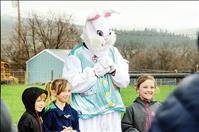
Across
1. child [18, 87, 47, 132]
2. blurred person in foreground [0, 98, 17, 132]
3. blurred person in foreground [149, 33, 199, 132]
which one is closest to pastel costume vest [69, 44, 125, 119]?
child [18, 87, 47, 132]

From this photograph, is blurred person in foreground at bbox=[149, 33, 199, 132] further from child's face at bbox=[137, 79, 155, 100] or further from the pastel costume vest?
the pastel costume vest

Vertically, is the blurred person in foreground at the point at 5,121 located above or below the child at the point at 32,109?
above

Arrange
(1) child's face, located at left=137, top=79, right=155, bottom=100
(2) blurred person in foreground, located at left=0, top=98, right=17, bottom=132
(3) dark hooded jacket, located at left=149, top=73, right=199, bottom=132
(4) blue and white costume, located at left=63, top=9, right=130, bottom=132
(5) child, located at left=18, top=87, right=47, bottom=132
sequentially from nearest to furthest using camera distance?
1. (3) dark hooded jacket, located at left=149, top=73, right=199, bottom=132
2. (2) blurred person in foreground, located at left=0, top=98, right=17, bottom=132
3. (5) child, located at left=18, top=87, right=47, bottom=132
4. (1) child's face, located at left=137, top=79, right=155, bottom=100
5. (4) blue and white costume, located at left=63, top=9, right=130, bottom=132

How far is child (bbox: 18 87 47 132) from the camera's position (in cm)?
370

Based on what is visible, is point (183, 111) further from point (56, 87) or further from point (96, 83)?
point (96, 83)

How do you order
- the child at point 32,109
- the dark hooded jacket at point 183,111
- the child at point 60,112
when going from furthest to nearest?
the child at point 60,112
the child at point 32,109
the dark hooded jacket at point 183,111

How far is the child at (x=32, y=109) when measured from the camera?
370 centimetres

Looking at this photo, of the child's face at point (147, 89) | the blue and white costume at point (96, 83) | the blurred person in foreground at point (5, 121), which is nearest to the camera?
the blurred person in foreground at point (5, 121)

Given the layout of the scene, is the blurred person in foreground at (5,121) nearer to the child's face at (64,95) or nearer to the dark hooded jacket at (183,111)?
the dark hooded jacket at (183,111)

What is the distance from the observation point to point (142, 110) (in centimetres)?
401

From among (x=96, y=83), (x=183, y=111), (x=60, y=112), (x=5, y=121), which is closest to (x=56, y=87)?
(x=60, y=112)

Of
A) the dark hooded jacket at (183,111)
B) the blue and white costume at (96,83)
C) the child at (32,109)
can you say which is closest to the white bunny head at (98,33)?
the blue and white costume at (96,83)

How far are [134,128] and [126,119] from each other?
0.11 metres

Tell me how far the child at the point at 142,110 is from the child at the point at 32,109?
679 mm
